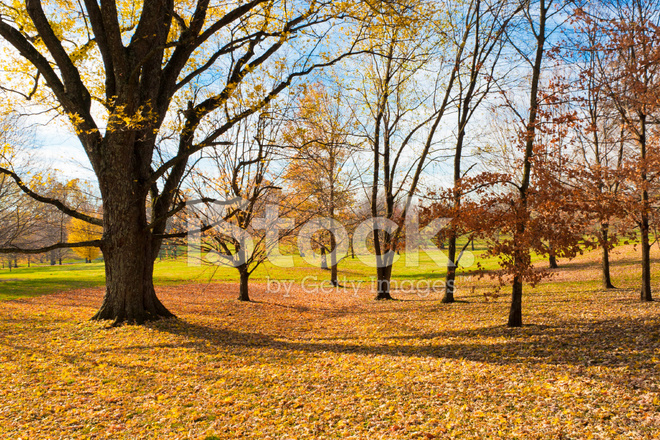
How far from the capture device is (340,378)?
582cm

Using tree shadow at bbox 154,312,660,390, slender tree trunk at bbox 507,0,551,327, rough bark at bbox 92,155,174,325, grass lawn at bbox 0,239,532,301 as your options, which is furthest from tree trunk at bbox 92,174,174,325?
slender tree trunk at bbox 507,0,551,327

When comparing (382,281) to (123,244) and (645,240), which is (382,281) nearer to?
(645,240)

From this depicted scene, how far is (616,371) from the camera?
504cm

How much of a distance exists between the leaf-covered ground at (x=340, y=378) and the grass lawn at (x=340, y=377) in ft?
0.08

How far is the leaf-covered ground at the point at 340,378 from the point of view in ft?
13.7

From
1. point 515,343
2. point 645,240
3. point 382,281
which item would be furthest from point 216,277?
point 645,240

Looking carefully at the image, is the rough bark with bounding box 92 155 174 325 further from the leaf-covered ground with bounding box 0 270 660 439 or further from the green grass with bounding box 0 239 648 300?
the green grass with bounding box 0 239 648 300

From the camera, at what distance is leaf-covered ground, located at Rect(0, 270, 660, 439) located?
4164 millimetres

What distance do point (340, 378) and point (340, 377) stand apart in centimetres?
5

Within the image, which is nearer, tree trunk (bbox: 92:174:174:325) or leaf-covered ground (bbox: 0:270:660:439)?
leaf-covered ground (bbox: 0:270:660:439)

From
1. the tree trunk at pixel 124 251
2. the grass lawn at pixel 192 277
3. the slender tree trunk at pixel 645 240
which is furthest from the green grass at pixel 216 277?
the tree trunk at pixel 124 251

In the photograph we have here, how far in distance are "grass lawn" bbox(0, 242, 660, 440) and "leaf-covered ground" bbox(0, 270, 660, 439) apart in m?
0.02

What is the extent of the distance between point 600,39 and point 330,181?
10994 millimetres

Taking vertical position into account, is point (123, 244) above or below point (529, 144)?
below
